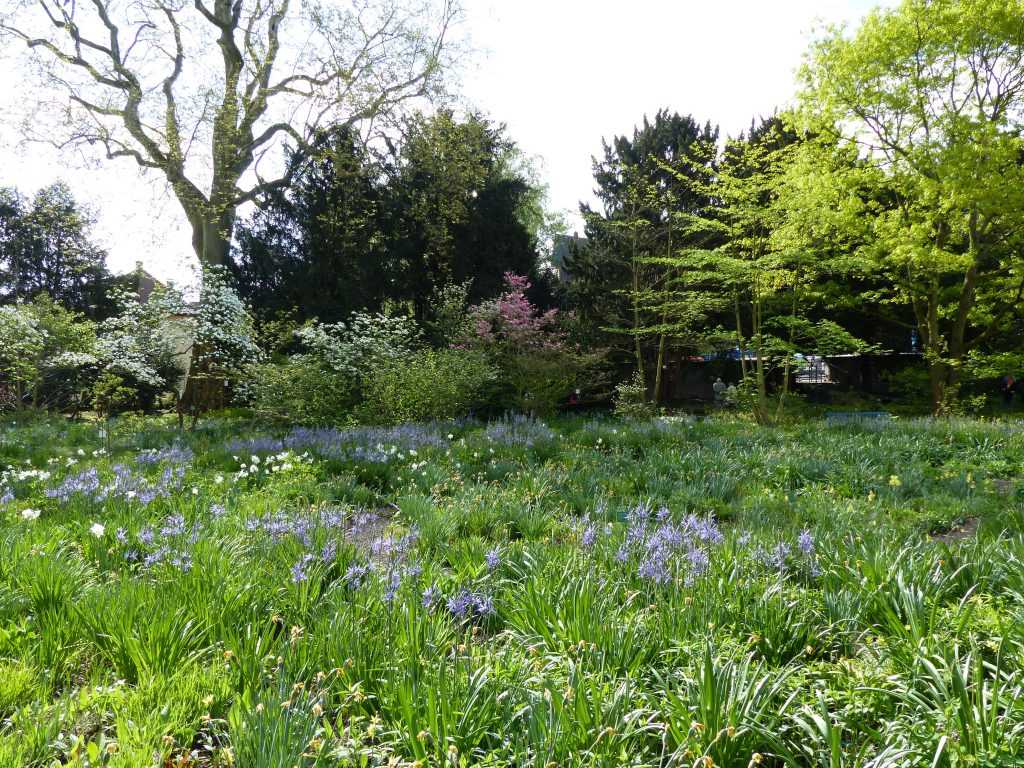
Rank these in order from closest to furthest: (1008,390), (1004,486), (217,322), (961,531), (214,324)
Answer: (961,531) < (1004,486) < (214,324) < (217,322) < (1008,390)

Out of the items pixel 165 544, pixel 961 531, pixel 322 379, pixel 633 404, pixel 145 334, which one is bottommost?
pixel 961 531

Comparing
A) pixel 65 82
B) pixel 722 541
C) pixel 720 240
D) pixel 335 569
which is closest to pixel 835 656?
pixel 722 541

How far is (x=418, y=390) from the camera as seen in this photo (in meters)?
9.61

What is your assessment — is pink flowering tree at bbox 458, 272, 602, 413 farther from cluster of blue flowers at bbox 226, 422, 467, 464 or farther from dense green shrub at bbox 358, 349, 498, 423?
cluster of blue flowers at bbox 226, 422, 467, 464

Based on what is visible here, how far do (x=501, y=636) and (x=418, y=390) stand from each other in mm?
7587

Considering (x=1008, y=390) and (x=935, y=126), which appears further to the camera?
(x=1008, y=390)

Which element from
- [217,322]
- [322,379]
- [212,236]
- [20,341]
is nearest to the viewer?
[322,379]

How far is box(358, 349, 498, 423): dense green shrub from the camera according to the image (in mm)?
9555

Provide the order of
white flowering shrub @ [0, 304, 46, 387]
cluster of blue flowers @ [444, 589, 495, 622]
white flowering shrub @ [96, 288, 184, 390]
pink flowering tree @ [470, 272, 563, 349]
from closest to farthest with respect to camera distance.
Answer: cluster of blue flowers @ [444, 589, 495, 622]
white flowering shrub @ [96, 288, 184, 390]
white flowering shrub @ [0, 304, 46, 387]
pink flowering tree @ [470, 272, 563, 349]

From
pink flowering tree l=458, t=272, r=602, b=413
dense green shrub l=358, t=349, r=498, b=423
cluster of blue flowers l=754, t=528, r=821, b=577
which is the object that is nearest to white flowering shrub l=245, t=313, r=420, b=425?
dense green shrub l=358, t=349, r=498, b=423

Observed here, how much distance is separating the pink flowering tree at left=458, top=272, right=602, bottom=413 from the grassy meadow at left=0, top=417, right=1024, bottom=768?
7.59 m

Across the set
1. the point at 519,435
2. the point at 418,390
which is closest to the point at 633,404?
the point at 418,390

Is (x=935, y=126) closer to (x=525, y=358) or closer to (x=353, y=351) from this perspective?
(x=525, y=358)

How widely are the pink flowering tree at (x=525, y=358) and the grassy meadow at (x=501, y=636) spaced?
24.9 feet
